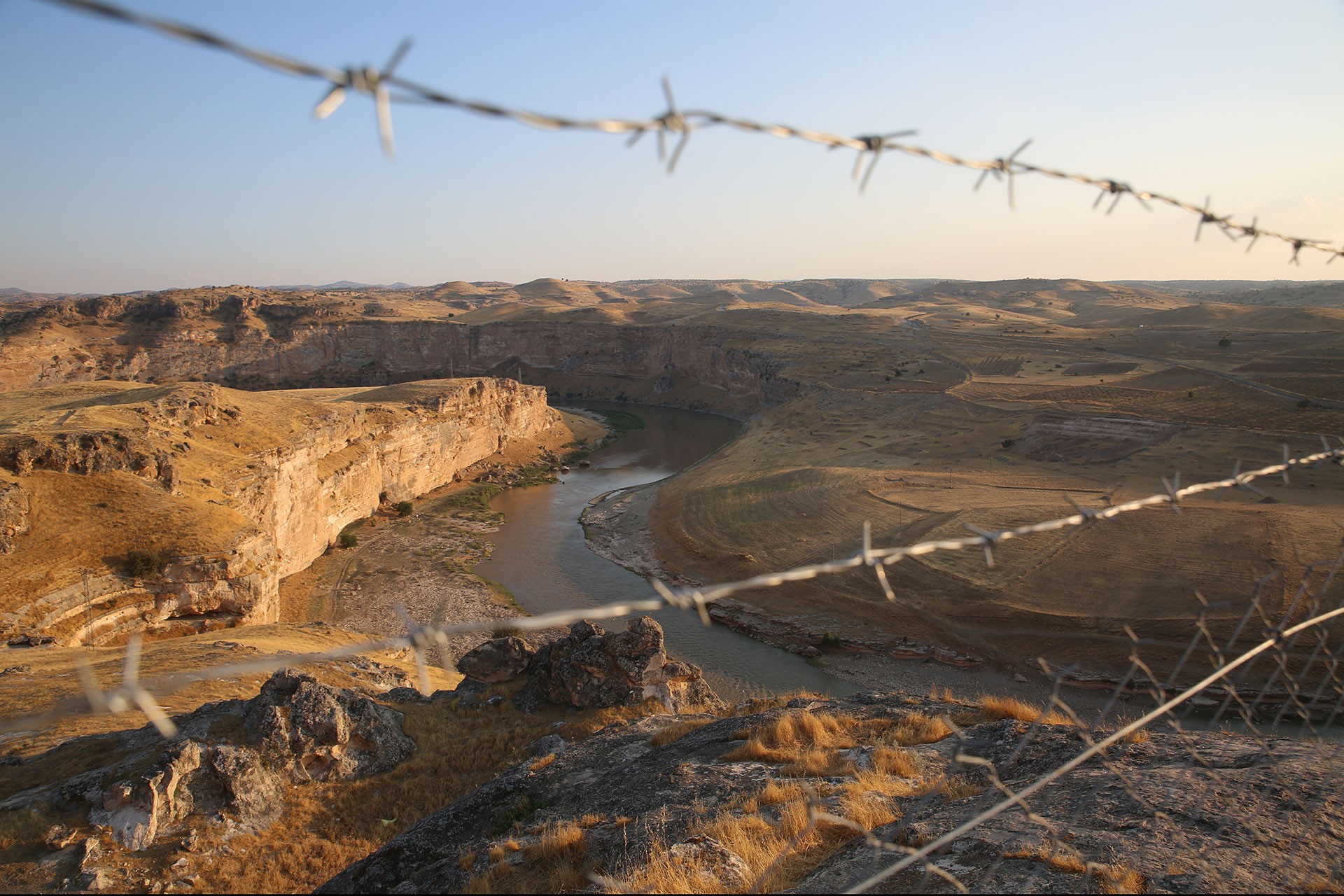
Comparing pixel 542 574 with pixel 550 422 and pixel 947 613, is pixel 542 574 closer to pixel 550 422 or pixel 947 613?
pixel 947 613

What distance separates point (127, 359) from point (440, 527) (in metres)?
43.0

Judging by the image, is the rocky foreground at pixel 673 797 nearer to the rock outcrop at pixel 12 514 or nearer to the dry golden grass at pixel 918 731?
the dry golden grass at pixel 918 731

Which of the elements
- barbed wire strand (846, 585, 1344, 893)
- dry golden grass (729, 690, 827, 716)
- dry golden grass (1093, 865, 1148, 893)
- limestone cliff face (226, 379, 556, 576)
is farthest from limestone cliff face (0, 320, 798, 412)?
barbed wire strand (846, 585, 1344, 893)

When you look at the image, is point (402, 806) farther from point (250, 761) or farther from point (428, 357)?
point (428, 357)

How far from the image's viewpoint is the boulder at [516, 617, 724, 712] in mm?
12398

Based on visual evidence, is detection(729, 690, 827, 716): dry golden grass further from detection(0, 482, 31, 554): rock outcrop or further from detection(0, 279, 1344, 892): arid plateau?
detection(0, 482, 31, 554): rock outcrop

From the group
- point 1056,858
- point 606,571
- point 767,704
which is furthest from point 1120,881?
point 606,571

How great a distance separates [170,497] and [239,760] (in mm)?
13470

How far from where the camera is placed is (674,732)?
1033 cm

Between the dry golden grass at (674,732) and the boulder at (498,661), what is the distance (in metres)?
3.76

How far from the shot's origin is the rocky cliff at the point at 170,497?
15.6m

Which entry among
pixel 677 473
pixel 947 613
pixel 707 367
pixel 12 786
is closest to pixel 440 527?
pixel 677 473

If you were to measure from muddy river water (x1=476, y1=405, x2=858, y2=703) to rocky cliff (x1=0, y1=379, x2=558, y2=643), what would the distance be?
6.96 m

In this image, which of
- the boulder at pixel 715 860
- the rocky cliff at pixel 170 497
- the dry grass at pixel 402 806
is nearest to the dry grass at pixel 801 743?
the boulder at pixel 715 860
